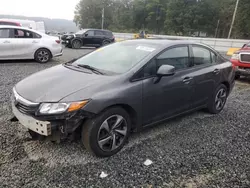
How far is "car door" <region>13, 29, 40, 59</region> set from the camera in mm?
8148

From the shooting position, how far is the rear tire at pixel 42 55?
8755 millimetres

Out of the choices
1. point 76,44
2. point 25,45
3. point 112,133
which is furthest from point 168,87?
point 76,44

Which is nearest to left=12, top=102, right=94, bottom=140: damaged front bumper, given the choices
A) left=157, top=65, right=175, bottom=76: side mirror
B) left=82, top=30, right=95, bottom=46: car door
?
left=157, top=65, right=175, bottom=76: side mirror

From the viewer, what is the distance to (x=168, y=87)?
317 centimetres

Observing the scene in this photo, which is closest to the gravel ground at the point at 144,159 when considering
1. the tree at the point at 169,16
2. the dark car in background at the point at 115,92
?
the dark car in background at the point at 115,92

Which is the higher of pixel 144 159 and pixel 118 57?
pixel 118 57

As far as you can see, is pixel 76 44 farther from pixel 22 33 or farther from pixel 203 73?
pixel 203 73

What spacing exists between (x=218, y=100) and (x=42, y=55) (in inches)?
284

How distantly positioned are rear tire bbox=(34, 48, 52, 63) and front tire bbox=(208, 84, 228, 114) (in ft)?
23.4

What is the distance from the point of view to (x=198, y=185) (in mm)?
2344

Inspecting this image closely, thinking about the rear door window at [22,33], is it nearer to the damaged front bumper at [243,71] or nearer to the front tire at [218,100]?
the front tire at [218,100]

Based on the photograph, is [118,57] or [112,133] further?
[118,57]

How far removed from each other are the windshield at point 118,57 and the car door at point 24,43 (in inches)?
226

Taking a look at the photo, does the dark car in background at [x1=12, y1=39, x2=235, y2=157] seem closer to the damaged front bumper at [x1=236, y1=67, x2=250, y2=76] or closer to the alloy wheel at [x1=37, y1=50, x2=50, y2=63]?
the damaged front bumper at [x1=236, y1=67, x2=250, y2=76]
